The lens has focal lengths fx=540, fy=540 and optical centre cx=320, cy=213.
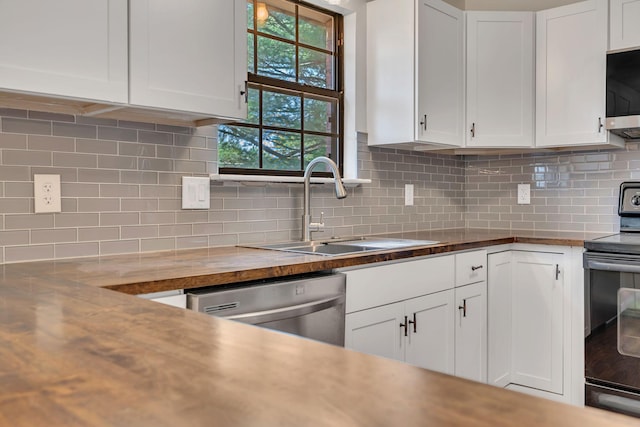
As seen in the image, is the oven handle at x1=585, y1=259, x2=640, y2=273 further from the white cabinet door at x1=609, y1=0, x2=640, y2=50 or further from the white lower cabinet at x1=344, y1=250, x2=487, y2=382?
Result: the white cabinet door at x1=609, y1=0, x2=640, y2=50

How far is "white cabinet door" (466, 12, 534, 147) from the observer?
318 centimetres

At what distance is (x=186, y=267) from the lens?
1.63 meters

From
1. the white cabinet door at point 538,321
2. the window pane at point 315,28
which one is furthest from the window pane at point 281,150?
the white cabinet door at point 538,321

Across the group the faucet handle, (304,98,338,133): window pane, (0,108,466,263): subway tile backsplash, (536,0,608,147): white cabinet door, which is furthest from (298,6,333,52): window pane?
(536,0,608,147): white cabinet door

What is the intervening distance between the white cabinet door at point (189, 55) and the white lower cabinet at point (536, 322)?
1.65 meters

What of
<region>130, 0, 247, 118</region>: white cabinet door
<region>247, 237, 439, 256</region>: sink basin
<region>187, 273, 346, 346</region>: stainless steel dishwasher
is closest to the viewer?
<region>187, 273, 346, 346</region>: stainless steel dishwasher

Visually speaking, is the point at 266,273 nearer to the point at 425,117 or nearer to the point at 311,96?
the point at 311,96

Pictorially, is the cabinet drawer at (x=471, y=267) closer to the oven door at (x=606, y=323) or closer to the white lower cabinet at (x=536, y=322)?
the white lower cabinet at (x=536, y=322)

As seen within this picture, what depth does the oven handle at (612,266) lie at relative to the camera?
95.0 inches

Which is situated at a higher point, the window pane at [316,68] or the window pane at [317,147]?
the window pane at [316,68]

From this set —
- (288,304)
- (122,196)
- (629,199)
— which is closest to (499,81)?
(629,199)

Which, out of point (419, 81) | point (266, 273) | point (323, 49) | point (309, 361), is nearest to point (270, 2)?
point (323, 49)

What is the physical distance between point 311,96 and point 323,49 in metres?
0.29

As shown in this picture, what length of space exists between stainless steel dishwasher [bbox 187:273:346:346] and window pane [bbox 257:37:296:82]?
1.18 meters
